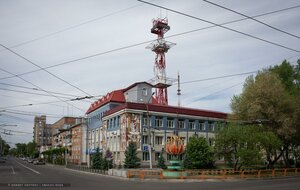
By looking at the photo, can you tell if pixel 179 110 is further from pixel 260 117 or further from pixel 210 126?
pixel 260 117

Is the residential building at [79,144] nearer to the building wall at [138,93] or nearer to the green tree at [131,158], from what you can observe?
the building wall at [138,93]

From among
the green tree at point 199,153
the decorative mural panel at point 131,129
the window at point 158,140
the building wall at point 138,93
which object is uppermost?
the building wall at point 138,93

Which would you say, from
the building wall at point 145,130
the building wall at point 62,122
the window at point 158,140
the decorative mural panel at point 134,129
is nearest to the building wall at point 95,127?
the building wall at point 145,130

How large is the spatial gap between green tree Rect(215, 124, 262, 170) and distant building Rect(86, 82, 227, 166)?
5.72 meters

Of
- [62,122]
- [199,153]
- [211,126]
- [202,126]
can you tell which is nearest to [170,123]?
[202,126]

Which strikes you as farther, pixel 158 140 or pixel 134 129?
pixel 158 140

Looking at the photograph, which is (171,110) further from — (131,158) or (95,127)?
(95,127)

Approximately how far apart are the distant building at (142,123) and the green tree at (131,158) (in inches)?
Answer: 155

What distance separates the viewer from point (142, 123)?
58594 millimetres

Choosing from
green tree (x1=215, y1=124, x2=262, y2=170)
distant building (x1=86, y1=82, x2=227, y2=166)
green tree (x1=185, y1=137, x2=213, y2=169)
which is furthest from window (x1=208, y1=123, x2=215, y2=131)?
green tree (x1=215, y1=124, x2=262, y2=170)

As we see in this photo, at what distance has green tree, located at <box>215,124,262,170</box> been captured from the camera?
4200 cm

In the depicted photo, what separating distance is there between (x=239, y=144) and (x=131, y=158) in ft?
51.5

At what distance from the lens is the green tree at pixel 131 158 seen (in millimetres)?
50781

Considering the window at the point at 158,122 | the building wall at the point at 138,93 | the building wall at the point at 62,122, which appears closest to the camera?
the window at the point at 158,122
